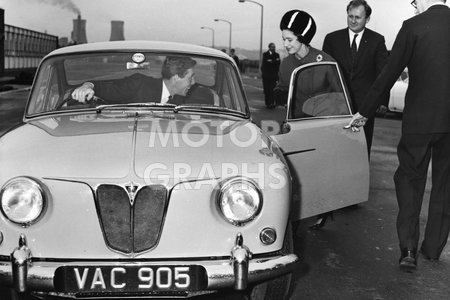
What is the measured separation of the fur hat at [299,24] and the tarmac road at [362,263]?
149cm

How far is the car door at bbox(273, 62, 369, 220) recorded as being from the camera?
15.2 feet

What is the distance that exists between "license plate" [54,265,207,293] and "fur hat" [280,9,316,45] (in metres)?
2.75

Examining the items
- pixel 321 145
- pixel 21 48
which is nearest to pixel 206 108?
pixel 321 145

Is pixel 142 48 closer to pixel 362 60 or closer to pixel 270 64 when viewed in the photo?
pixel 362 60

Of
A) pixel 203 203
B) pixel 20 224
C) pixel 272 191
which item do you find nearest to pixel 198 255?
pixel 203 203

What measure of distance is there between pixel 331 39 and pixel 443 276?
9.72 ft

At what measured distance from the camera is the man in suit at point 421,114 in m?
4.77

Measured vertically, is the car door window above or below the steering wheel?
above

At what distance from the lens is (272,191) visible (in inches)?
135

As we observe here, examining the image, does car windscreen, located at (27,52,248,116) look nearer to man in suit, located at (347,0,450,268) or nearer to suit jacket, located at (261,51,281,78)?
man in suit, located at (347,0,450,268)

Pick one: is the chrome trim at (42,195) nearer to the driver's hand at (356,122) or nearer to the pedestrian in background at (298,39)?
the driver's hand at (356,122)

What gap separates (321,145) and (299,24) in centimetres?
122

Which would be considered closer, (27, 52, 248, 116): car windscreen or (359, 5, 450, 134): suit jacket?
(27, 52, 248, 116): car windscreen

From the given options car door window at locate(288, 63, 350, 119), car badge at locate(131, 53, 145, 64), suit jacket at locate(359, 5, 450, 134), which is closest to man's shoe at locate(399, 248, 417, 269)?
suit jacket at locate(359, 5, 450, 134)
